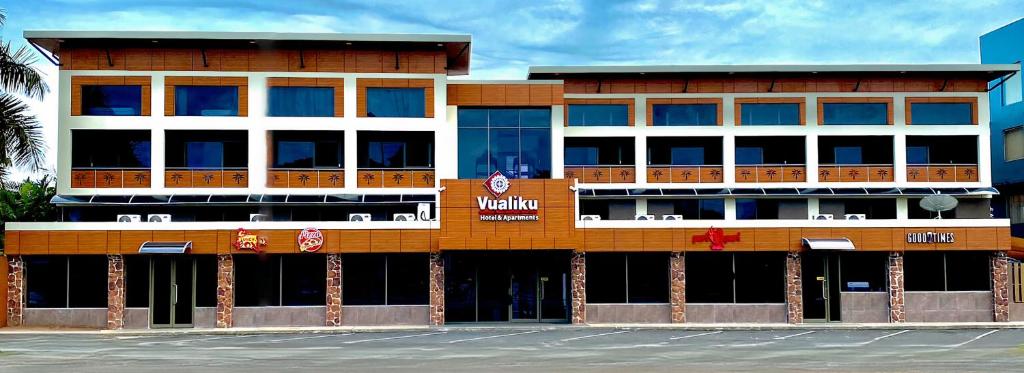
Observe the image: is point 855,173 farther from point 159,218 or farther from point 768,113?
point 159,218

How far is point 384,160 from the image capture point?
42.8m

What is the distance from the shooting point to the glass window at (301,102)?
42.1m

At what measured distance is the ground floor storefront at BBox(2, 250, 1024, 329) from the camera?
3794cm

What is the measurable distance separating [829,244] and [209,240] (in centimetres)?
2345

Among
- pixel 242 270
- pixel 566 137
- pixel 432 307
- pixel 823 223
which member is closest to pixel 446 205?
pixel 432 307

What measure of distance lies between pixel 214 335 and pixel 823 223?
2315 cm

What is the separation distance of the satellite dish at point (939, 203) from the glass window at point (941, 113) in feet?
19.4

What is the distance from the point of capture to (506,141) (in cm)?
4253

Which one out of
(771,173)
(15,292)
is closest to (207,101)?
(15,292)

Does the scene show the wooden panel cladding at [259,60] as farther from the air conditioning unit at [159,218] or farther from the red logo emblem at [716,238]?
the red logo emblem at [716,238]

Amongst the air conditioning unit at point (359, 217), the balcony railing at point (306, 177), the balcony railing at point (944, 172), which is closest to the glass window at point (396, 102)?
the balcony railing at point (306, 177)

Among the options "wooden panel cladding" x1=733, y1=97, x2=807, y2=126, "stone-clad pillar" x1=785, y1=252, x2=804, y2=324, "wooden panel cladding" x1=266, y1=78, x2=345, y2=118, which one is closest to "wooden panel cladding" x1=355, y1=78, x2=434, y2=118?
"wooden panel cladding" x1=266, y1=78, x2=345, y2=118

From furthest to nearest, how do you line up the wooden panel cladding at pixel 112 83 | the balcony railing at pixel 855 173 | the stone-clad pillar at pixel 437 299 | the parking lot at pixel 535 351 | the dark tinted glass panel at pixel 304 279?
the balcony railing at pixel 855 173, the wooden panel cladding at pixel 112 83, the dark tinted glass panel at pixel 304 279, the stone-clad pillar at pixel 437 299, the parking lot at pixel 535 351

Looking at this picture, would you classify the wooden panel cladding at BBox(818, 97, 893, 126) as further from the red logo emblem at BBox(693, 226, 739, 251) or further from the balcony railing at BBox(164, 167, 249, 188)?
the balcony railing at BBox(164, 167, 249, 188)
